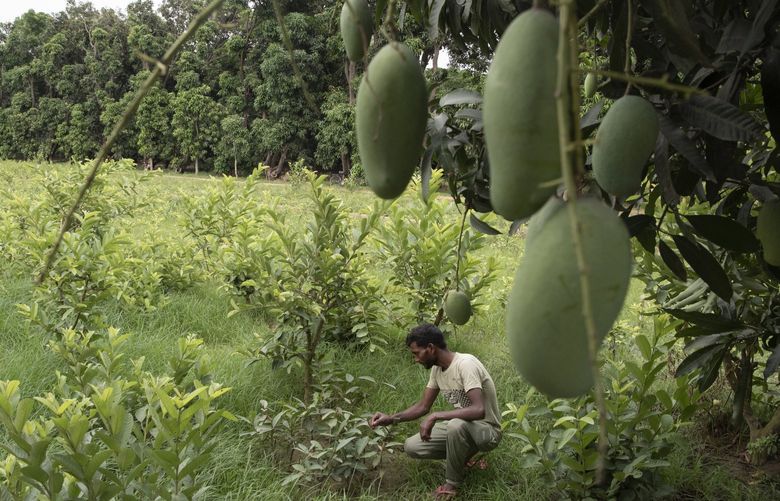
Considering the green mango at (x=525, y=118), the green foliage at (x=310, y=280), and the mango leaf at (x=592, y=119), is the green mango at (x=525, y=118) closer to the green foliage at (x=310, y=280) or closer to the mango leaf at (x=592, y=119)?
the mango leaf at (x=592, y=119)

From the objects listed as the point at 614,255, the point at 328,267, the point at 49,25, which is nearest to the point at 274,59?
the point at 49,25

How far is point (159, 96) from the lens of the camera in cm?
1944

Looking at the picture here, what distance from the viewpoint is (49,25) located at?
74.1 feet

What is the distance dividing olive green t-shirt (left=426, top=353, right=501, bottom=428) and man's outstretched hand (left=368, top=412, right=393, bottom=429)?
0.77ft

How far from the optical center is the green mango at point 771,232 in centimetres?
80

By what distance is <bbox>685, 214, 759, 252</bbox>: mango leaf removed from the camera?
77 centimetres

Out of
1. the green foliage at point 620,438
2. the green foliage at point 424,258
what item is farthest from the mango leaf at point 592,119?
the green foliage at point 424,258

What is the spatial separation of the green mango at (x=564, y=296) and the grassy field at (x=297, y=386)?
6.58 ft

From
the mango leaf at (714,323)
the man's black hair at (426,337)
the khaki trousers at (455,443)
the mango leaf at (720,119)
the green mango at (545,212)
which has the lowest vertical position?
the khaki trousers at (455,443)

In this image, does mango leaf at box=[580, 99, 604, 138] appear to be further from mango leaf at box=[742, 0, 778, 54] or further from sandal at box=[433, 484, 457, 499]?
sandal at box=[433, 484, 457, 499]

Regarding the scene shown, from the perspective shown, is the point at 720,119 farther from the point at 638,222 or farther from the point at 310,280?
the point at 310,280

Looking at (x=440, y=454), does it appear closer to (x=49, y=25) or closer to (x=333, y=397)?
(x=333, y=397)

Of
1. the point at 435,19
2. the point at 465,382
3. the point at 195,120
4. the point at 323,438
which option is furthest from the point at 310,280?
the point at 195,120

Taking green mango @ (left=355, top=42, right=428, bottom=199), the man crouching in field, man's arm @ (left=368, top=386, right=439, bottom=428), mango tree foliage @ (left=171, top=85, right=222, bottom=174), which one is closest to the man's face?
the man crouching in field
